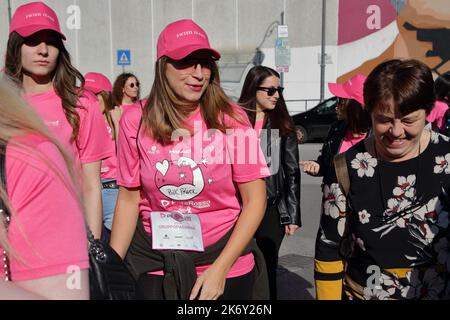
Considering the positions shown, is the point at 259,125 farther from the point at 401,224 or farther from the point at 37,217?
the point at 37,217

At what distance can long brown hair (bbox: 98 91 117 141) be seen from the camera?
15.5 ft

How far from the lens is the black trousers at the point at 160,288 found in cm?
235

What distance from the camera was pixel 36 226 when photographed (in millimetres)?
1047

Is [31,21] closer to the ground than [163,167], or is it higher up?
higher up

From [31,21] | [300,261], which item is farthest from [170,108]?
[300,261]

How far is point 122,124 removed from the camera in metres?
2.51

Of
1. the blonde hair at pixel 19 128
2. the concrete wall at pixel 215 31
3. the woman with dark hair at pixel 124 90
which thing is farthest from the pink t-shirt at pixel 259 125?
the concrete wall at pixel 215 31

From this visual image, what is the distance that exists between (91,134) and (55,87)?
13.0 inches

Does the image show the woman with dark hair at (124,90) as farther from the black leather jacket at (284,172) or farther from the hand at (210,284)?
the hand at (210,284)

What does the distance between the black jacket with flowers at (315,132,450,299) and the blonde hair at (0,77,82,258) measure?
4.54 feet

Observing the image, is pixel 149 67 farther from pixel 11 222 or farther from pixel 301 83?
pixel 11 222

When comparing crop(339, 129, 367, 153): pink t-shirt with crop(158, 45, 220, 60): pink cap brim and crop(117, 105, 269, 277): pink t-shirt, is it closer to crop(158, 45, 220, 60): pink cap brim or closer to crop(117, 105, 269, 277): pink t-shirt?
crop(117, 105, 269, 277): pink t-shirt

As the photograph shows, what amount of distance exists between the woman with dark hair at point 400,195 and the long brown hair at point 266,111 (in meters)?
1.96
